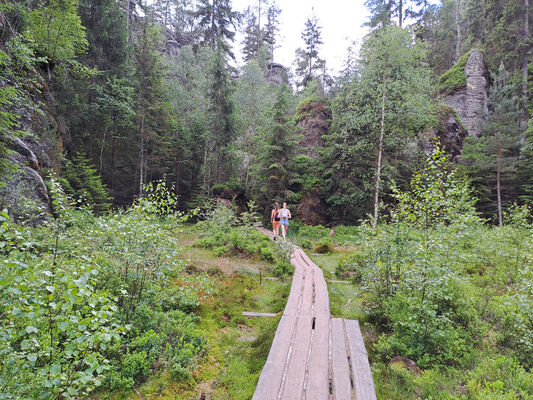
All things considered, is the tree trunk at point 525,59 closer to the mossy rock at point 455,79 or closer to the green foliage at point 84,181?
the mossy rock at point 455,79

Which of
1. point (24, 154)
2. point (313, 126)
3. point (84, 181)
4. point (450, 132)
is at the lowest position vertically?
point (84, 181)

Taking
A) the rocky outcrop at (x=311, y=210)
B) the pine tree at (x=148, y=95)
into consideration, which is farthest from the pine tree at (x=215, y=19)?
the rocky outcrop at (x=311, y=210)

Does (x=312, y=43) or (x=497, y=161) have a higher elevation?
(x=312, y=43)

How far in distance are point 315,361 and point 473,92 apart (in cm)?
3502

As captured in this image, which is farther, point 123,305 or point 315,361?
point 123,305

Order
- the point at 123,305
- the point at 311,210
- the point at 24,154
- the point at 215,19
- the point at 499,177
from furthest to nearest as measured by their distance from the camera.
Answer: the point at 215,19 < the point at 311,210 < the point at 499,177 < the point at 24,154 < the point at 123,305

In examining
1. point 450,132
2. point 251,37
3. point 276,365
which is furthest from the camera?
point 251,37

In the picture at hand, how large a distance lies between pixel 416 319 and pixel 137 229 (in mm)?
5486

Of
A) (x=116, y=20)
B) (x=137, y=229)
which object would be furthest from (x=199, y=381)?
(x=116, y=20)

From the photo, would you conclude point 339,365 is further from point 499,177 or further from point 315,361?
point 499,177

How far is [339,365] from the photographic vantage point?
382cm

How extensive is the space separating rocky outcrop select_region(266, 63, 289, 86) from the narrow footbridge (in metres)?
45.9

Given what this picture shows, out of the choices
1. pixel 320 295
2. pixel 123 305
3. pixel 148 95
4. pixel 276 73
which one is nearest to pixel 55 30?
pixel 148 95

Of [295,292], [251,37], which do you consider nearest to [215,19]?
[251,37]
